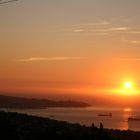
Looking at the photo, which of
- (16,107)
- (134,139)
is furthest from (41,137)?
(16,107)

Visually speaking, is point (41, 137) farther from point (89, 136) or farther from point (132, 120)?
point (132, 120)

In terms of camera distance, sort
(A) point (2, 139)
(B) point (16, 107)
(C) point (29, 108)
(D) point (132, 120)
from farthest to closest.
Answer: (C) point (29, 108)
(B) point (16, 107)
(D) point (132, 120)
(A) point (2, 139)

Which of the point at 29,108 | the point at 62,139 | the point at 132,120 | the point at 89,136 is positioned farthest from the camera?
the point at 29,108

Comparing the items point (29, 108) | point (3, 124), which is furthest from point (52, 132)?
point (29, 108)

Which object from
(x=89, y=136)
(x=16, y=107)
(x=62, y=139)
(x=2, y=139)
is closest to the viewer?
(x=2, y=139)

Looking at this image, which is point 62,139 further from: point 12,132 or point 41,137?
point 12,132

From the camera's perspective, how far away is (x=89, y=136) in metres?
25.9

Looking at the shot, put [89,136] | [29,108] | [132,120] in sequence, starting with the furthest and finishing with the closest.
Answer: [29,108] < [132,120] < [89,136]

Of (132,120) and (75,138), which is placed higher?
(132,120)

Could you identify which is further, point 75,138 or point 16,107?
point 16,107

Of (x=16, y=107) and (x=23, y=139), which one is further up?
(x=16, y=107)

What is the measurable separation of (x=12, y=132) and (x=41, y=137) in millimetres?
3903

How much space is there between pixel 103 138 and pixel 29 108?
14456cm

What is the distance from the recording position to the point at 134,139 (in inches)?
1591
